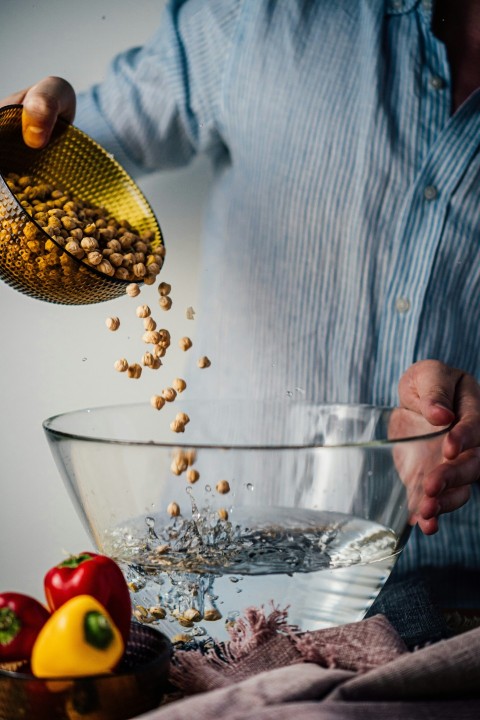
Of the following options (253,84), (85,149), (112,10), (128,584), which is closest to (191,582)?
(128,584)

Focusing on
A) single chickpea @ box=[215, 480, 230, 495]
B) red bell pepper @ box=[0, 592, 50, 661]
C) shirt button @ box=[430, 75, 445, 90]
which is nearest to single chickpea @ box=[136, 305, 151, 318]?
single chickpea @ box=[215, 480, 230, 495]

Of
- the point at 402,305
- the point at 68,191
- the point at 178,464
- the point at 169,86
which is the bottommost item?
the point at 178,464

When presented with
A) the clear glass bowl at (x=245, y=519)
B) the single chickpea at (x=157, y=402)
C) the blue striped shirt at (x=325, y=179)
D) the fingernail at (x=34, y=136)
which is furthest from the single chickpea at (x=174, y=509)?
the blue striped shirt at (x=325, y=179)

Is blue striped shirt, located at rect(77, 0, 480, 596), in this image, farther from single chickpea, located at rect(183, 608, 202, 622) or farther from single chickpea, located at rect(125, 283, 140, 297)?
single chickpea, located at rect(183, 608, 202, 622)

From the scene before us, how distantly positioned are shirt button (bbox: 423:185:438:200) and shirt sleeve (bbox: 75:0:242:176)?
336mm

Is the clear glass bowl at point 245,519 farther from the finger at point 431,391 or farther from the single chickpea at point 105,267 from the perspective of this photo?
the single chickpea at point 105,267

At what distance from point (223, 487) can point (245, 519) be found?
0.05 meters

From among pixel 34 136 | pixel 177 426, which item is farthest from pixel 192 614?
pixel 34 136

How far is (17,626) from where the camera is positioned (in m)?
0.55

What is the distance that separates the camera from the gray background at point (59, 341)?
1.36 meters

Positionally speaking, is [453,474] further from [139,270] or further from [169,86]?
[169,86]

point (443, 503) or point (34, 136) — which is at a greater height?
point (34, 136)

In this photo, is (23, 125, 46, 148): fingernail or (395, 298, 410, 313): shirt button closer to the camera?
(23, 125, 46, 148): fingernail

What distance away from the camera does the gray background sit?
4.45 feet
